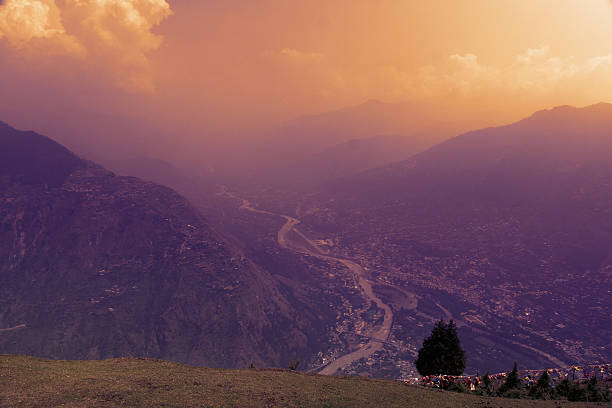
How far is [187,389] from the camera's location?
28641 mm

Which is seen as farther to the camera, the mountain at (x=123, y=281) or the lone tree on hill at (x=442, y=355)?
the mountain at (x=123, y=281)

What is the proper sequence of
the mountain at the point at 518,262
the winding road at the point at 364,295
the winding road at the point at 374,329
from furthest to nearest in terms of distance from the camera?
the mountain at the point at 518,262, the winding road at the point at 364,295, the winding road at the point at 374,329

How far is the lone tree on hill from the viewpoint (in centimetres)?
4988

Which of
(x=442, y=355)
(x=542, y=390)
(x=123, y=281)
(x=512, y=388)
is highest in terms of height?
(x=542, y=390)

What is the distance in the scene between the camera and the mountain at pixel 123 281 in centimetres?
8512

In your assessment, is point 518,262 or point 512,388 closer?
point 512,388

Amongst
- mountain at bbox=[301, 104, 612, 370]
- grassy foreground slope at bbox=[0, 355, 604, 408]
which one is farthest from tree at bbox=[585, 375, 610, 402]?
mountain at bbox=[301, 104, 612, 370]

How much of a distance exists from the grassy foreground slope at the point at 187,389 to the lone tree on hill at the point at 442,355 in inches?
735

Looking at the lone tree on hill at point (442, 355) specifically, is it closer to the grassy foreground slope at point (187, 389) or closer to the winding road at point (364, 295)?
the grassy foreground slope at point (187, 389)

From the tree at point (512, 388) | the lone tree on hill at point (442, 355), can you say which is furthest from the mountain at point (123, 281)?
the tree at point (512, 388)

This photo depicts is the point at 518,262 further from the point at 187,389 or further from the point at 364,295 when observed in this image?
the point at 187,389

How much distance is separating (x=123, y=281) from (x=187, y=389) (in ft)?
288

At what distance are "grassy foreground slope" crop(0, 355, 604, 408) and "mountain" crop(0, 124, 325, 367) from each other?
5348 cm

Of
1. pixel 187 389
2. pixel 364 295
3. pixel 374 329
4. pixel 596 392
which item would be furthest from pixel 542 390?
pixel 364 295
